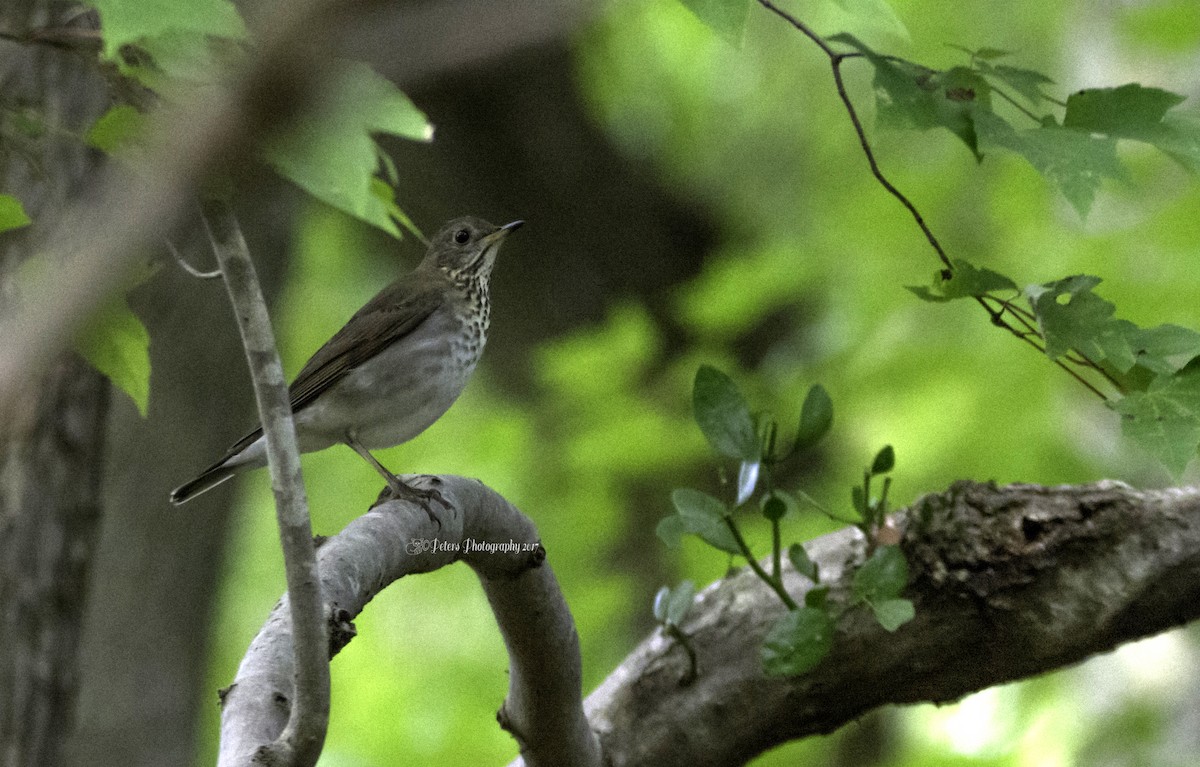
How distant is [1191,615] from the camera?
2689 mm

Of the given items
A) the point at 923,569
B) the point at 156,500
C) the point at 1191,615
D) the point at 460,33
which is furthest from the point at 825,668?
the point at 156,500

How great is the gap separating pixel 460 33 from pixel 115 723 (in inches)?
168

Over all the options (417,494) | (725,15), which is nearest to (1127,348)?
(725,15)

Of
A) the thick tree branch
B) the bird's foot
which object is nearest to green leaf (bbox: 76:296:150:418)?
the bird's foot

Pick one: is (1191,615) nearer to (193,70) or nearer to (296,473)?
(296,473)

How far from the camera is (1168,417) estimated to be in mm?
2113

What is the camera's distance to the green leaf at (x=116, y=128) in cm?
186

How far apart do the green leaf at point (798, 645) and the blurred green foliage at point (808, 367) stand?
220 cm

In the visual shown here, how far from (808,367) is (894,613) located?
3005 millimetres

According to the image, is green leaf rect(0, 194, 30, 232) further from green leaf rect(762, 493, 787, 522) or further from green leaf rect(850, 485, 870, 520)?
green leaf rect(850, 485, 870, 520)

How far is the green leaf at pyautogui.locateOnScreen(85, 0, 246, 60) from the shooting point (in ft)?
4.32

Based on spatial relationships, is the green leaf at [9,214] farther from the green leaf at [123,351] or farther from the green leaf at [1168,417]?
the green leaf at [1168,417]

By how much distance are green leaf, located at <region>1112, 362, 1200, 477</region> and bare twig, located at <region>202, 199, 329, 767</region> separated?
4.46 ft

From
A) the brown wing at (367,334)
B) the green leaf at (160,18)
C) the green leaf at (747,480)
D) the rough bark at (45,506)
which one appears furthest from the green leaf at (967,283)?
the rough bark at (45,506)
